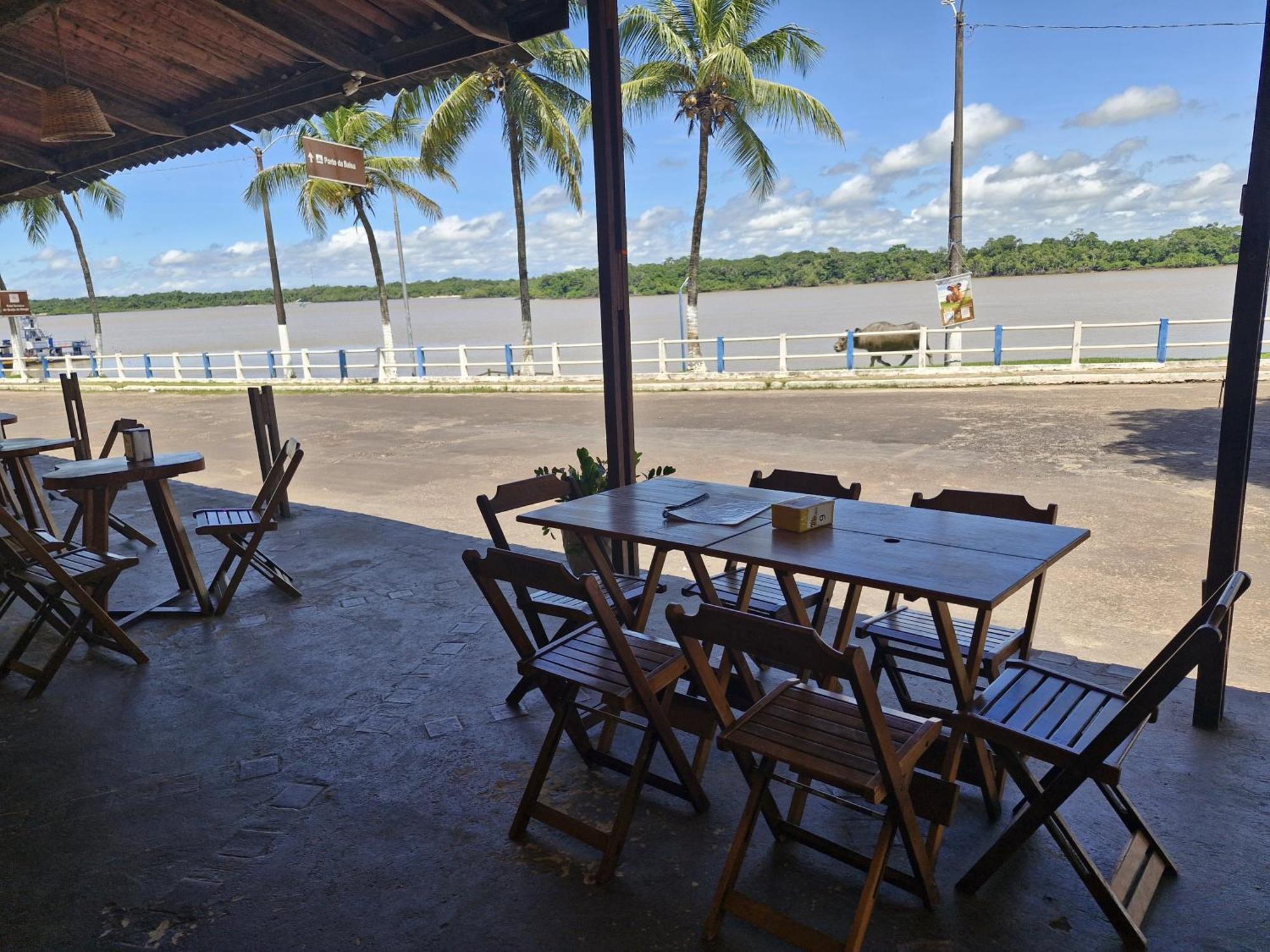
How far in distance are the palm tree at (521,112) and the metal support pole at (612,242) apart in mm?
13692

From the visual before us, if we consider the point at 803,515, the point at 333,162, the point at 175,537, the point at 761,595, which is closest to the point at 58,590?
the point at 175,537

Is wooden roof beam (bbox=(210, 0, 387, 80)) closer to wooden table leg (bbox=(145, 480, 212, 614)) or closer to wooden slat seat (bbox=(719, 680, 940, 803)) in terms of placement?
wooden table leg (bbox=(145, 480, 212, 614))

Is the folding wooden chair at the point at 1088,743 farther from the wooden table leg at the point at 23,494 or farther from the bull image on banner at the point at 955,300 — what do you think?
the bull image on banner at the point at 955,300

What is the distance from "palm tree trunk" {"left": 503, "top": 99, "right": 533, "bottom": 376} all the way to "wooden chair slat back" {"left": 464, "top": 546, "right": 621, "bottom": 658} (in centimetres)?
1607

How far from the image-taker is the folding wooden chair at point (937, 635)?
2607mm

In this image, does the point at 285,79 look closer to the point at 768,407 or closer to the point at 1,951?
the point at 1,951

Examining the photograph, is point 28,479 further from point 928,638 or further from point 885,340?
point 885,340

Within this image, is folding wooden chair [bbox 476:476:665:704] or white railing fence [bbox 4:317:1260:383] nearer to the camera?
folding wooden chair [bbox 476:476:665:704]

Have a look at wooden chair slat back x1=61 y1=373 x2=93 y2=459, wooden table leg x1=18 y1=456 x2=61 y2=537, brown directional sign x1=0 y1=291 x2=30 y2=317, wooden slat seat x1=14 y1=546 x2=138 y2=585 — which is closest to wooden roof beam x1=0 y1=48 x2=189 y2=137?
wooden chair slat back x1=61 y1=373 x2=93 y2=459

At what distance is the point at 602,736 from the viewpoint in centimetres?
279

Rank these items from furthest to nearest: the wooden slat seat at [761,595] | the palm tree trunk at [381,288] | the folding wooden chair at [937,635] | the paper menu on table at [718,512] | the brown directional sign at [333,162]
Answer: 1. the palm tree trunk at [381,288]
2. the brown directional sign at [333,162]
3. the wooden slat seat at [761,595]
4. the paper menu on table at [718,512]
5. the folding wooden chair at [937,635]

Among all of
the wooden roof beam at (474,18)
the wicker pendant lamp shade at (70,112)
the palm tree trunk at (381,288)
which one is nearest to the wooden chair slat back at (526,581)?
the wooden roof beam at (474,18)

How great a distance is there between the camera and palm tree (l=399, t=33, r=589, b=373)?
16.8 meters

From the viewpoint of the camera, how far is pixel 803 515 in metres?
2.59
